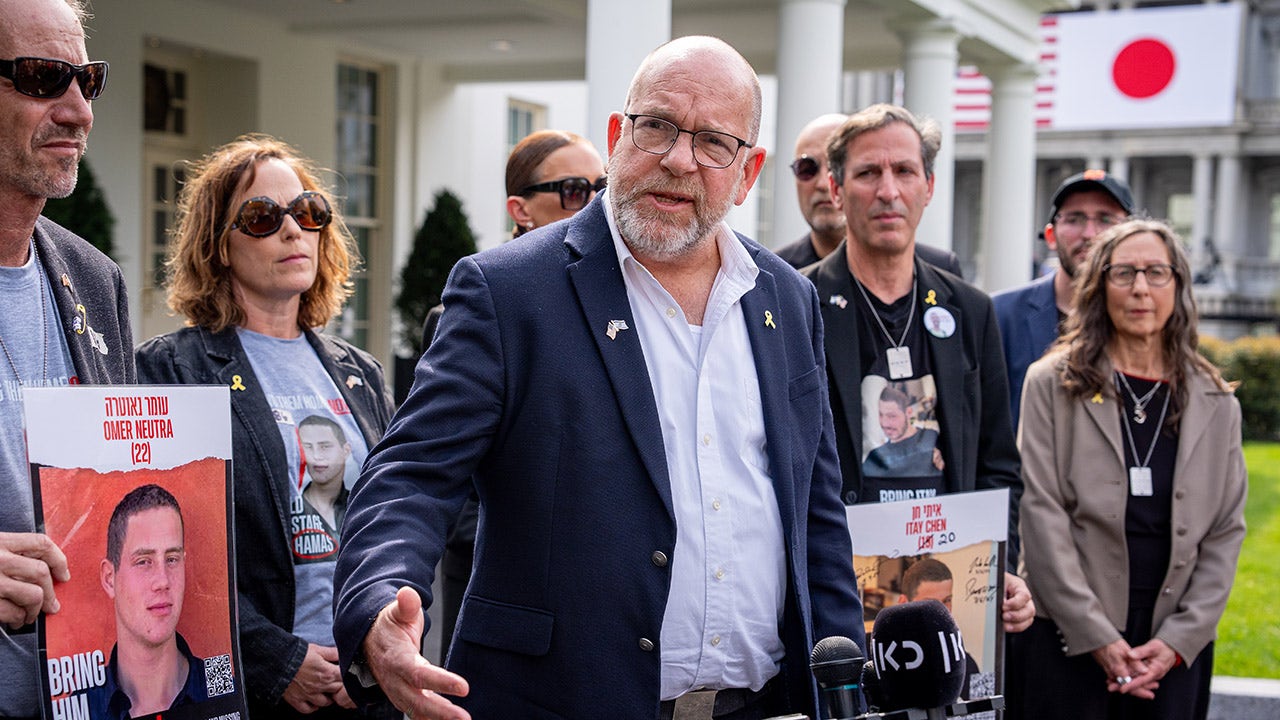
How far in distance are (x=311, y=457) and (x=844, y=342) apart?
1.63m

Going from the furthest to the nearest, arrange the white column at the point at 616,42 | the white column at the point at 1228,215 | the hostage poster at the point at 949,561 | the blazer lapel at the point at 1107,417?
1. the white column at the point at 1228,215
2. the white column at the point at 616,42
3. the blazer lapel at the point at 1107,417
4. the hostage poster at the point at 949,561

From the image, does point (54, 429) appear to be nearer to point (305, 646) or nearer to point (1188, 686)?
point (305, 646)

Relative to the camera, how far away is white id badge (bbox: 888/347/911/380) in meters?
3.96

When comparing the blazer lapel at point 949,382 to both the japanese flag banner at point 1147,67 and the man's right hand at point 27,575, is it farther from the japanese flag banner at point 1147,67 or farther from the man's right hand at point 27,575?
the japanese flag banner at point 1147,67

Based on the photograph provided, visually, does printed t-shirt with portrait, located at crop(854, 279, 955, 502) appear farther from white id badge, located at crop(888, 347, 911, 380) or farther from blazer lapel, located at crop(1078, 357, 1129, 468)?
blazer lapel, located at crop(1078, 357, 1129, 468)

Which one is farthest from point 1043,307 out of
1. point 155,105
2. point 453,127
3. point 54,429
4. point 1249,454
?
point 1249,454

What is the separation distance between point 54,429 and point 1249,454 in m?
18.6

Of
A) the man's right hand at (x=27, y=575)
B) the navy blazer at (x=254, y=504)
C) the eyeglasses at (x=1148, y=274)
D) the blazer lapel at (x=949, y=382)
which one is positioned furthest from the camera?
the eyeglasses at (x=1148, y=274)

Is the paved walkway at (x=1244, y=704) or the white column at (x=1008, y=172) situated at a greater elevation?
the white column at (x=1008, y=172)

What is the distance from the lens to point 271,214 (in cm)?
365

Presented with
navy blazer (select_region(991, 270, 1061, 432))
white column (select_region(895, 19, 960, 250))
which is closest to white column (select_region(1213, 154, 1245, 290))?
white column (select_region(895, 19, 960, 250))

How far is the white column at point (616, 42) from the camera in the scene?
876 centimetres

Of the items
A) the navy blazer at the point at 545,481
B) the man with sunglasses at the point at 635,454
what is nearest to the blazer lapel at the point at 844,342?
the man with sunglasses at the point at 635,454

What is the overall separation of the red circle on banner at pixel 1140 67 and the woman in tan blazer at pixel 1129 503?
129 feet
